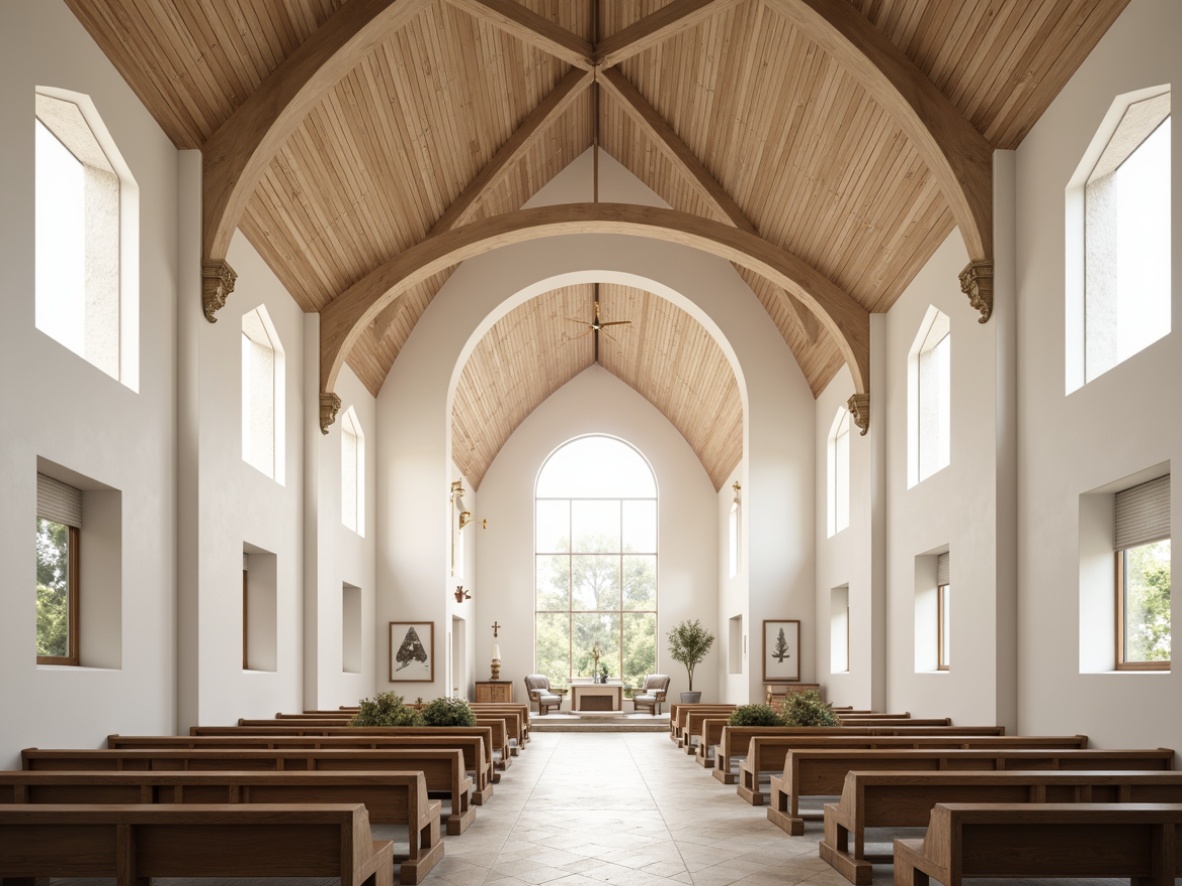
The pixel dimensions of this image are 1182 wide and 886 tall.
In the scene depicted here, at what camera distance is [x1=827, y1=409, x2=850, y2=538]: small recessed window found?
1439 centimetres

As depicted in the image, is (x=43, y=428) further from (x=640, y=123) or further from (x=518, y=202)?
(x=518, y=202)

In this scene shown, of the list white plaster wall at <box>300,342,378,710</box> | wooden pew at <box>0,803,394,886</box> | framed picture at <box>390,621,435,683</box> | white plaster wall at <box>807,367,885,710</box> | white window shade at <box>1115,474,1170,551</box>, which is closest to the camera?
wooden pew at <box>0,803,394,886</box>

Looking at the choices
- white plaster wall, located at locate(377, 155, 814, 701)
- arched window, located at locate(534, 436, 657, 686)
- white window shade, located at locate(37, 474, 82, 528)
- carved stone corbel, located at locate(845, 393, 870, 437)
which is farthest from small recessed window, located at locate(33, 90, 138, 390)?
arched window, located at locate(534, 436, 657, 686)

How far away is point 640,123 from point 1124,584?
756 centimetres

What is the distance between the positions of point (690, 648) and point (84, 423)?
15.5m

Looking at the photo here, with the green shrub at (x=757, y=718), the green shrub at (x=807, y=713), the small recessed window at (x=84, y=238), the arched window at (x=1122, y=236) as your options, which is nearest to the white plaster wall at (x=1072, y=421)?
the arched window at (x=1122, y=236)

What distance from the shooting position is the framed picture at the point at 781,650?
1538cm

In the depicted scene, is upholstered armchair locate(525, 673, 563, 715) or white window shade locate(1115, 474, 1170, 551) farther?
upholstered armchair locate(525, 673, 563, 715)

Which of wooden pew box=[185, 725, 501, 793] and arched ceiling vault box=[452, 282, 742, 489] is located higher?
arched ceiling vault box=[452, 282, 742, 489]

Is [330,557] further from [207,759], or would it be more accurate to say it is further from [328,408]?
[207,759]

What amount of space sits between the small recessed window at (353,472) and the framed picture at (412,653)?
4.66 ft

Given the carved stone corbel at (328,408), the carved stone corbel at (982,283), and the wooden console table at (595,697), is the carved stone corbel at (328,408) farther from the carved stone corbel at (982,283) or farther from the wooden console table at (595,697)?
the wooden console table at (595,697)

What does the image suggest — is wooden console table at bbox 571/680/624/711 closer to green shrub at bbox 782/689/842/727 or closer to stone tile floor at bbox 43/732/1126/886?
stone tile floor at bbox 43/732/1126/886

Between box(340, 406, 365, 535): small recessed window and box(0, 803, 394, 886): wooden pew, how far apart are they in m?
10.1
